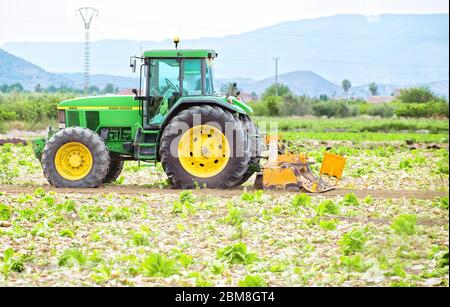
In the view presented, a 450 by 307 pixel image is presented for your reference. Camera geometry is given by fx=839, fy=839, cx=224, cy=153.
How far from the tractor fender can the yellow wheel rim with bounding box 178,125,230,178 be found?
0.46 meters

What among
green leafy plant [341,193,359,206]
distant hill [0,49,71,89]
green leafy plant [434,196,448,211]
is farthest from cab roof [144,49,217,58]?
distant hill [0,49,71,89]

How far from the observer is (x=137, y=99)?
1566 cm

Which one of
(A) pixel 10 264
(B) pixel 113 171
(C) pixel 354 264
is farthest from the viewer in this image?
(B) pixel 113 171

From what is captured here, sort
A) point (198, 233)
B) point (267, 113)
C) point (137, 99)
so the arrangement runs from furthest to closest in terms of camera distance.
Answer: point (267, 113), point (137, 99), point (198, 233)

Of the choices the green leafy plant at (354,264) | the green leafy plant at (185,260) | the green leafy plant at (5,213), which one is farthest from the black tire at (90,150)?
the green leafy plant at (354,264)

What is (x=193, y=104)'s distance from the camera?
50.0 feet

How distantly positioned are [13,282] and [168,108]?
765cm

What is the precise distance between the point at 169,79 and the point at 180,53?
22.0 inches

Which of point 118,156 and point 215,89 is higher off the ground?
point 215,89

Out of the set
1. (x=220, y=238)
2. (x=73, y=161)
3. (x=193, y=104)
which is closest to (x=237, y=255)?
(x=220, y=238)

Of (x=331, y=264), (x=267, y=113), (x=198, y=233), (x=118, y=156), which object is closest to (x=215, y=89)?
(x=118, y=156)

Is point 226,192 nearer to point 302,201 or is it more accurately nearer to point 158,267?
point 302,201

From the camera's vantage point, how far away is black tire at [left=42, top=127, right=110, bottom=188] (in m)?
15.2

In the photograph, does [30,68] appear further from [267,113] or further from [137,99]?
[137,99]
